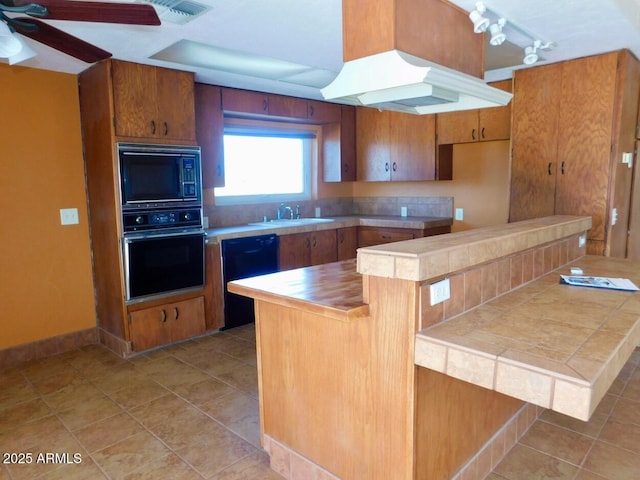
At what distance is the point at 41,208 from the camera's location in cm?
348

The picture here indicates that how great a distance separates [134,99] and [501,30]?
2555mm

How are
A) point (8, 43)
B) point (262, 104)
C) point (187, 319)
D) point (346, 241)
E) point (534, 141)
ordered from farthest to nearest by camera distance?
1. point (346, 241)
2. point (262, 104)
3. point (187, 319)
4. point (534, 141)
5. point (8, 43)

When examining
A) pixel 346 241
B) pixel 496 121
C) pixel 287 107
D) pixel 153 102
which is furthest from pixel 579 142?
pixel 153 102

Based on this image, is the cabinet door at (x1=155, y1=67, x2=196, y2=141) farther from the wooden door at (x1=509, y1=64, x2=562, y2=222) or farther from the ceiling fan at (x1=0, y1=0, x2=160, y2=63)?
the wooden door at (x1=509, y1=64, x2=562, y2=222)

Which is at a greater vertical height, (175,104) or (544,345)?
(175,104)

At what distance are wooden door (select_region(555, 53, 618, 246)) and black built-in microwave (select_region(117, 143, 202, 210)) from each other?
297cm

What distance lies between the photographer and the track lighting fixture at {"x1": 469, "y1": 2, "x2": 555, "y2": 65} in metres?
2.17

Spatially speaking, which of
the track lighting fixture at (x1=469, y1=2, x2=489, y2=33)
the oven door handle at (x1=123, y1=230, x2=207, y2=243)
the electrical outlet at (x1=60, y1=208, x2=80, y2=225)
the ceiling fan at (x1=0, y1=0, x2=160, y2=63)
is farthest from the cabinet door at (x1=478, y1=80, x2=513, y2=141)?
the electrical outlet at (x1=60, y1=208, x2=80, y2=225)

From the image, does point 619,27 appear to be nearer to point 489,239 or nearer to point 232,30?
point 489,239

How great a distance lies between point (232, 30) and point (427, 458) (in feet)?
8.11

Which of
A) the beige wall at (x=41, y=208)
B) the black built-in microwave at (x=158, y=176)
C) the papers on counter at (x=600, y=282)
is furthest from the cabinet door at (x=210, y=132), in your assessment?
the papers on counter at (x=600, y=282)

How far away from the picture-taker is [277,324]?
6.55 ft

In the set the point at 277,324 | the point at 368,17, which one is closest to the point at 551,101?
the point at 368,17

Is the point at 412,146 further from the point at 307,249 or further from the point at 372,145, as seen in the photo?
the point at 307,249
